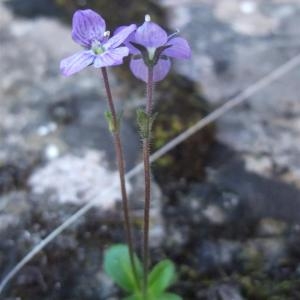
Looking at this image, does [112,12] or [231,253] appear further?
[112,12]

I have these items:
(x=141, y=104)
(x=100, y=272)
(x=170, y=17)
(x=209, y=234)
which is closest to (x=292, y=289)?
(x=209, y=234)

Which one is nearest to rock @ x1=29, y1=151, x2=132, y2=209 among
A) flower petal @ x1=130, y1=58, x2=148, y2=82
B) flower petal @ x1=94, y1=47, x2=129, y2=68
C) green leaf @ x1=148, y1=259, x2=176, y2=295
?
green leaf @ x1=148, y1=259, x2=176, y2=295

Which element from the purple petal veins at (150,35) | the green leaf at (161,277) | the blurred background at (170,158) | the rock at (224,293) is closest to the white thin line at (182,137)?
the blurred background at (170,158)

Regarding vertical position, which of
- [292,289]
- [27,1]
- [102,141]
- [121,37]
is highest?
[27,1]

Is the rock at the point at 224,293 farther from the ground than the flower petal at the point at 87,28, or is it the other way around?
the flower petal at the point at 87,28

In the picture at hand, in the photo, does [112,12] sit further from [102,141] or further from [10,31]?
[102,141]

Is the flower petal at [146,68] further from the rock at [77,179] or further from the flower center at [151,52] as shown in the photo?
the rock at [77,179]

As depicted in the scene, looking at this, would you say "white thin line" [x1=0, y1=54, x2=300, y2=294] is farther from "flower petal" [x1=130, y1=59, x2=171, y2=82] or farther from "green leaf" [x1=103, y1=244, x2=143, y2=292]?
"flower petal" [x1=130, y1=59, x2=171, y2=82]
